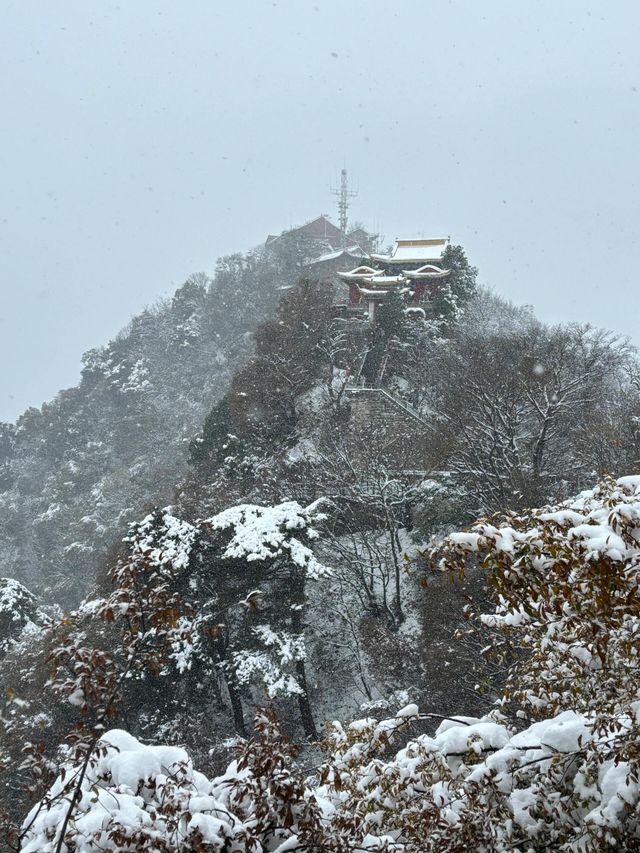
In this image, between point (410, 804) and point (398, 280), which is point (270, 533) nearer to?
point (410, 804)

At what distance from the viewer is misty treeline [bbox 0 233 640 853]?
306 centimetres

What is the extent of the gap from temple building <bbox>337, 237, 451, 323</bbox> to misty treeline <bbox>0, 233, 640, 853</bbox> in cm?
102

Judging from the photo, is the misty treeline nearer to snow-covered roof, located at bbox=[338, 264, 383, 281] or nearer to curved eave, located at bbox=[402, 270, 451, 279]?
curved eave, located at bbox=[402, 270, 451, 279]

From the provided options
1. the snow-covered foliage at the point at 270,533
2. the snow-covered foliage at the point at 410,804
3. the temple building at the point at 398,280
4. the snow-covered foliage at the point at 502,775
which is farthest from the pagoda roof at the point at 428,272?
the snow-covered foliage at the point at 410,804

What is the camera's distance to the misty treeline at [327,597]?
10.0 feet

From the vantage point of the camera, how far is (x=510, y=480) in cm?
1281

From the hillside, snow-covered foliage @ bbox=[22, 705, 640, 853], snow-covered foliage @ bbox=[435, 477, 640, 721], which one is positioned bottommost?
snow-covered foliage @ bbox=[22, 705, 640, 853]

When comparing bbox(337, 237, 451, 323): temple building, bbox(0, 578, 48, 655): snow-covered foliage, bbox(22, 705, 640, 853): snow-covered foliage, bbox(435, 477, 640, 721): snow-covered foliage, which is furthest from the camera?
bbox(337, 237, 451, 323): temple building

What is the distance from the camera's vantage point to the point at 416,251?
30.8 m

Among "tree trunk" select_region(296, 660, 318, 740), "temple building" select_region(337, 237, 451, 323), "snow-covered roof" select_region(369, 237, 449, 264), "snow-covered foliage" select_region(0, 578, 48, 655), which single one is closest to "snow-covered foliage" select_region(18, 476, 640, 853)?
"tree trunk" select_region(296, 660, 318, 740)

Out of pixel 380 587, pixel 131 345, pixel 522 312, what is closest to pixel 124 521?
pixel 380 587

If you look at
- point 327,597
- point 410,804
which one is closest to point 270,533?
point 327,597

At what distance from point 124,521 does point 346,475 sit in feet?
53.6

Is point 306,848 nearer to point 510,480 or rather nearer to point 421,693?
point 421,693
